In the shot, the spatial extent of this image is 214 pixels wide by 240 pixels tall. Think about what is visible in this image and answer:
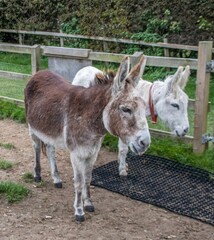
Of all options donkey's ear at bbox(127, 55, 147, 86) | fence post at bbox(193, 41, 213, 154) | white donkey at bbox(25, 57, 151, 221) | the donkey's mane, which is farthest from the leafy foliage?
donkey's ear at bbox(127, 55, 147, 86)

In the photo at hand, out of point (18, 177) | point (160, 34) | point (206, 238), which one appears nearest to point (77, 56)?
point (18, 177)

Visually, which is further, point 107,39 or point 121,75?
point 107,39

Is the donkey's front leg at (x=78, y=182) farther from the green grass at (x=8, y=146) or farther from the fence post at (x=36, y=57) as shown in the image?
the fence post at (x=36, y=57)

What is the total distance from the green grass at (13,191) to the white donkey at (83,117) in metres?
0.40

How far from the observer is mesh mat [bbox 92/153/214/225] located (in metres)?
4.88

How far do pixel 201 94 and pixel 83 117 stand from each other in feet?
7.56

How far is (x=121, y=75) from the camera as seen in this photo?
3.81 m

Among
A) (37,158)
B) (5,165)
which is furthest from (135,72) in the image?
(5,165)

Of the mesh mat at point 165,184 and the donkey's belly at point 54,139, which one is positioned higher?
the donkey's belly at point 54,139

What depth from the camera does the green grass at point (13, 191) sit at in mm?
4949

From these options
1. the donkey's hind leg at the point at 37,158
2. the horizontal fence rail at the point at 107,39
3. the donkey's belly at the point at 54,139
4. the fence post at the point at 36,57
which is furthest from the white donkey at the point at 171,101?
the horizontal fence rail at the point at 107,39

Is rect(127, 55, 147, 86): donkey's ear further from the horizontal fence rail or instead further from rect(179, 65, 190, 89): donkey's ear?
the horizontal fence rail

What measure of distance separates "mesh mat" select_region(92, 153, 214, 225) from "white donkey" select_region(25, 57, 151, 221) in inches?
28.2

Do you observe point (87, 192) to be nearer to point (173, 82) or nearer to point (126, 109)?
point (126, 109)
